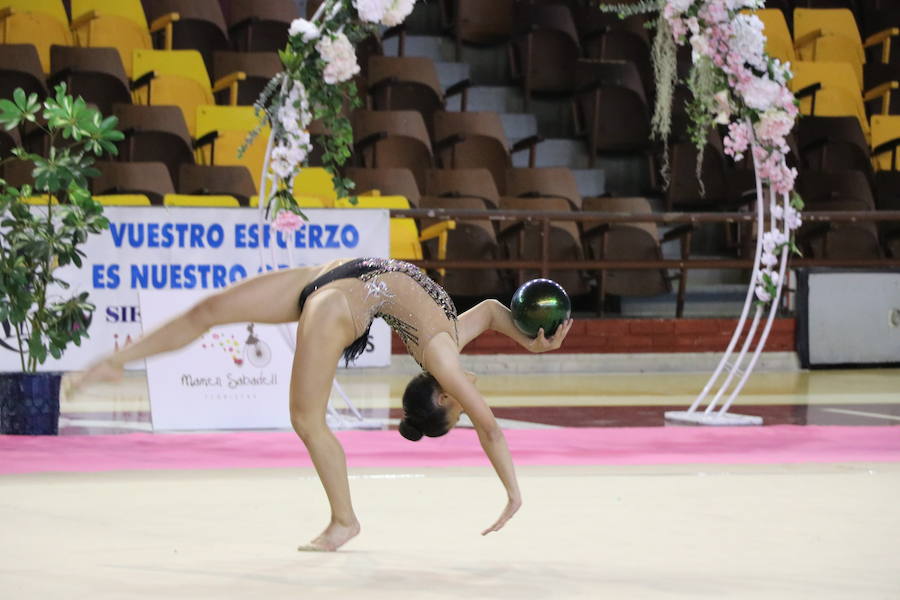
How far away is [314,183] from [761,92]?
3.92 metres

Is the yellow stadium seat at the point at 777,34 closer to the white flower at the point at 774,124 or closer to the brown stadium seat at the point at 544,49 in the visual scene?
the brown stadium seat at the point at 544,49

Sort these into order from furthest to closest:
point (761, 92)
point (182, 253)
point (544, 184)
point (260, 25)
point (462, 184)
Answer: point (260, 25) → point (544, 184) → point (462, 184) → point (182, 253) → point (761, 92)

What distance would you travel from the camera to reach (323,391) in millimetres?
3699

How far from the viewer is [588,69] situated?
11492 millimetres

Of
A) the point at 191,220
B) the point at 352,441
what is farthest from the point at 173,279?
the point at 352,441

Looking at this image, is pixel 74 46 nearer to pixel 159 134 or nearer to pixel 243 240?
pixel 159 134

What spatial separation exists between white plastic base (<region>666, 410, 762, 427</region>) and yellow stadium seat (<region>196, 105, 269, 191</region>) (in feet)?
13.3

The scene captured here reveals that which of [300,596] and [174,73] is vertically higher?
[174,73]

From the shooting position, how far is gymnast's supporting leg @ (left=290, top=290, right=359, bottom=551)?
3680 mm

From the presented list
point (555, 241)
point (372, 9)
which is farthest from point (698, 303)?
point (372, 9)

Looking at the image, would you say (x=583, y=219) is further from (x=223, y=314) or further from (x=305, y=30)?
(x=223, y=314)

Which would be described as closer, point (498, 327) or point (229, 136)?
point (498, 327)

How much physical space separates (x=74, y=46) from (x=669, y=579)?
767 cm

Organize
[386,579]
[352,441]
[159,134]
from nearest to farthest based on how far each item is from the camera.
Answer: [386,579], [352,441], [159,134]
